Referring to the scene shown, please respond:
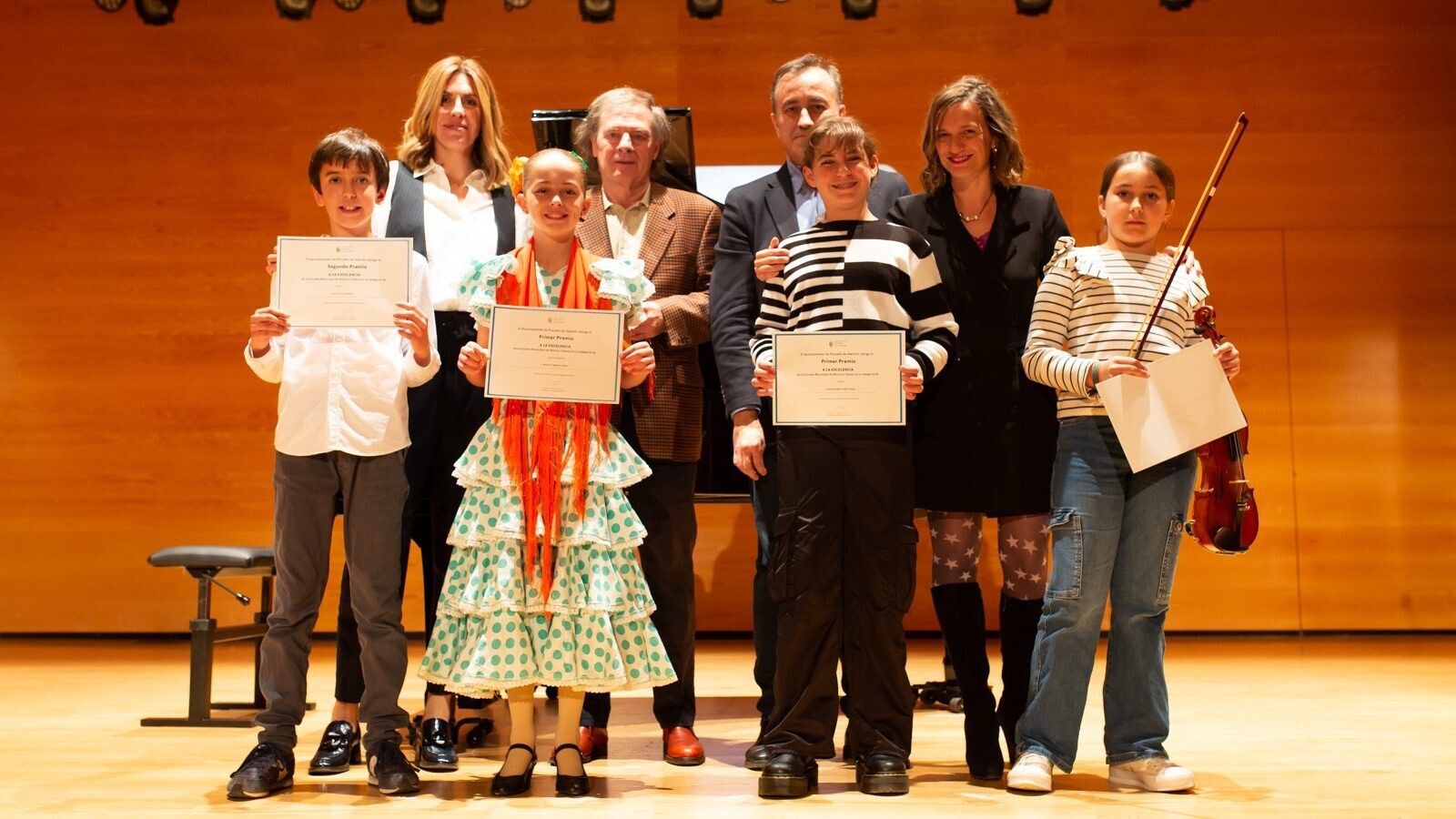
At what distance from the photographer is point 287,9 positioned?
232 inches

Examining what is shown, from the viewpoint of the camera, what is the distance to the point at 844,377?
100 inches

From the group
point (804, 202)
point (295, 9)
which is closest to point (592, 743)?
point (804, 202)

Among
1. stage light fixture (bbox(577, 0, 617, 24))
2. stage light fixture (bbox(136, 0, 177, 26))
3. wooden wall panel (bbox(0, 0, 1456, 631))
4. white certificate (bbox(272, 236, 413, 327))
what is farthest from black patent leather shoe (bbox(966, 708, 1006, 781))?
stage light fixture (bbox(136, 0, 177, 26))

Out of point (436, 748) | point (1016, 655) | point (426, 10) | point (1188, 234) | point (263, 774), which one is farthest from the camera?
point (426, 10)

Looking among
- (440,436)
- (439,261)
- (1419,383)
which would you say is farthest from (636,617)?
(1419,383)

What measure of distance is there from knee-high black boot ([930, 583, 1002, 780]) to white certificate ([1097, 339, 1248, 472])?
0.51 m

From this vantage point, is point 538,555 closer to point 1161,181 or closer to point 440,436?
point 440,436

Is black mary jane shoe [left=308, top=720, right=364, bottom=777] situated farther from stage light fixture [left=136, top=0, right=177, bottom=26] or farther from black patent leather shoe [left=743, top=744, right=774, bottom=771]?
stage light fixture [left=136, top=0, right=177, bottom=26]

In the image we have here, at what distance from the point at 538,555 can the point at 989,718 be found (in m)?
1.10

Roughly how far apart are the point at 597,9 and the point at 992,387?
3888 mm

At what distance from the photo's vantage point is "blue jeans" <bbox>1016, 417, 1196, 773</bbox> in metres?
2.61

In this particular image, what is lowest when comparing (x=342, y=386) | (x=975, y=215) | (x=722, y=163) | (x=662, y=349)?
(x=342, y=386)

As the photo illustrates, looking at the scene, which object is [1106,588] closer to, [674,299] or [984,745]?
[984,745]

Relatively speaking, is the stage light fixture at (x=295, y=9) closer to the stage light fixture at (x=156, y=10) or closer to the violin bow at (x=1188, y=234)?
the stage light fixture at (x=156, y=10)
